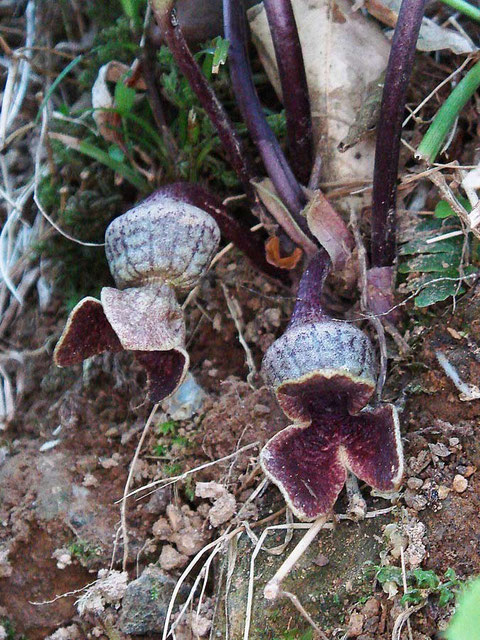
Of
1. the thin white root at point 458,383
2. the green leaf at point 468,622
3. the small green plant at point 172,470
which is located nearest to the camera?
the green leaf at point 468,622

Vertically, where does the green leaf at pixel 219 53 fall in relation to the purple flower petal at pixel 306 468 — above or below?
above

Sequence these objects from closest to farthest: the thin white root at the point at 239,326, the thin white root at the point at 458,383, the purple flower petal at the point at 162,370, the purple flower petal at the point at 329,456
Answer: the purple flower petal at the point at 329,456, the thin white root at the point at 458,383, the purple flower petal at the point at 162,370, the thin white root at the point at 239,326

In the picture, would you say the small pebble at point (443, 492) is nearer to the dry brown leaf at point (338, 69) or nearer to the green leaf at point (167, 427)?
the green leaf at point (167, 427)

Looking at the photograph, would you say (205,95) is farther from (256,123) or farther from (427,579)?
(427,579)

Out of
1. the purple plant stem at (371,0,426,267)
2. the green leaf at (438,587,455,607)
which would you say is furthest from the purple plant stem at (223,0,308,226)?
the green leaf at (438,587,455,607)

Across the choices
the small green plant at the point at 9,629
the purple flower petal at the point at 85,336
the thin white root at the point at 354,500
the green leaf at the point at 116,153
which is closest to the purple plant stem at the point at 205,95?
the green leaf at the point at 116,153

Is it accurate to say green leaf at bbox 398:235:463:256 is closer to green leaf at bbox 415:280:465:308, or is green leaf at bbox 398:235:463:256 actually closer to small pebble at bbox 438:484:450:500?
green leaf at bbox 415:280:465:308

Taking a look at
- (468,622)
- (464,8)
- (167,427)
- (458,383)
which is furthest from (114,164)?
(468,622)
